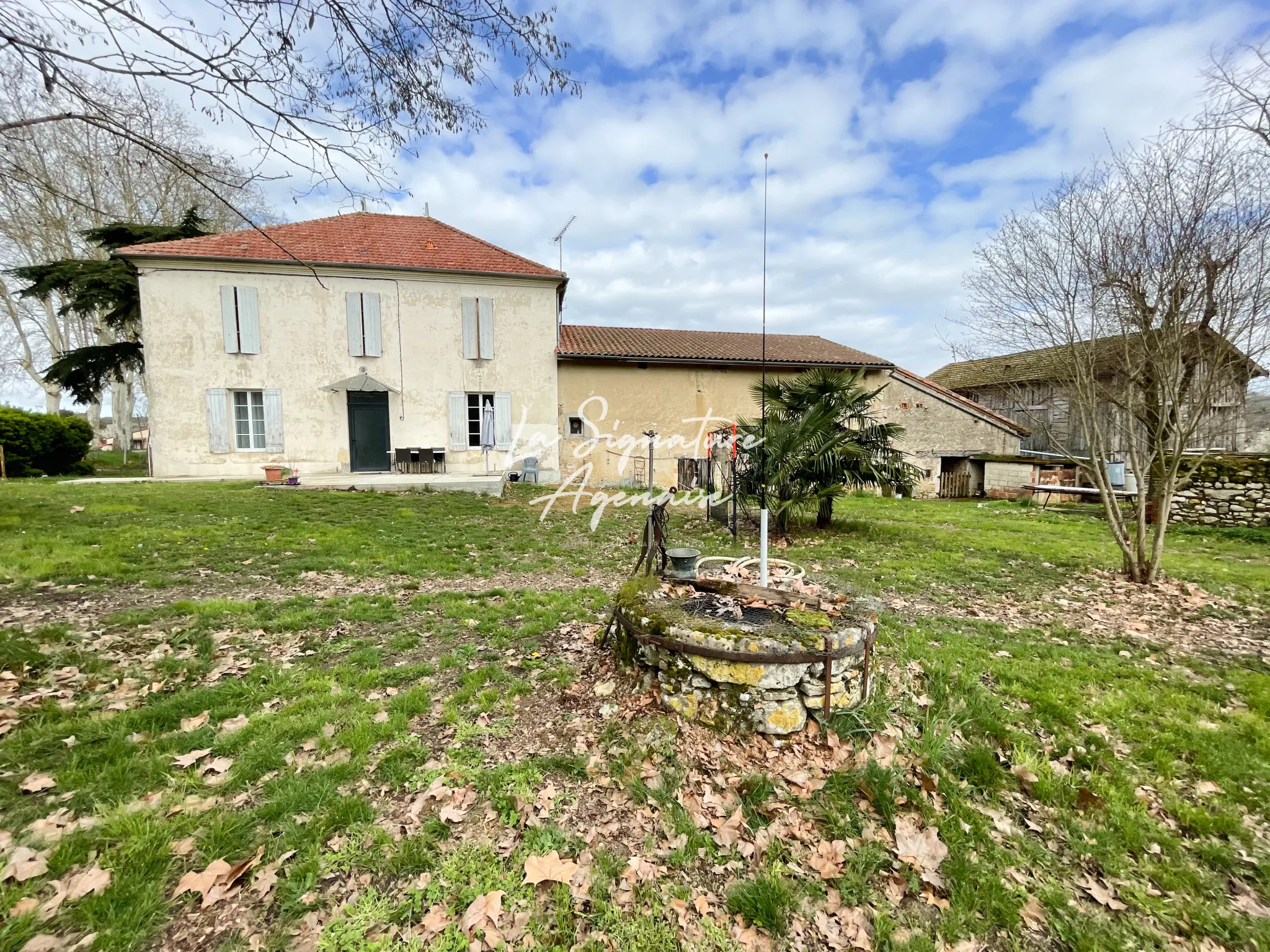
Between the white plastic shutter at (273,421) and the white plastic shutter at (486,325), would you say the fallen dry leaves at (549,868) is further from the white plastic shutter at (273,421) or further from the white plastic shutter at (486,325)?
the white plastic shutter at (273,421)

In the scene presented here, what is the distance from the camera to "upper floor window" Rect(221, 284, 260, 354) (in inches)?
542

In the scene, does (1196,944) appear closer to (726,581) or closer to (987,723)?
(987,723)

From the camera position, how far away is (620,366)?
1598 cm

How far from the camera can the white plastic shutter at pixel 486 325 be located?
15.0 meters

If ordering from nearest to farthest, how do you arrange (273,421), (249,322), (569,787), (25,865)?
(25,865) < (569,787) < (249,322) < (273,421)

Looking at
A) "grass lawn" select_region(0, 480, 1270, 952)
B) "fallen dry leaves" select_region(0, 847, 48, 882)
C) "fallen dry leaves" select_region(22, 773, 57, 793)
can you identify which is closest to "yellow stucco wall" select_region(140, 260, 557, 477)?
"grass lawn" select_region(0, 480, 1270, 952)

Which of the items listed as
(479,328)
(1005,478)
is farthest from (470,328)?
(1005,478)

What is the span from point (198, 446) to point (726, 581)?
16350 millimetres

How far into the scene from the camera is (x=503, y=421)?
1533cm

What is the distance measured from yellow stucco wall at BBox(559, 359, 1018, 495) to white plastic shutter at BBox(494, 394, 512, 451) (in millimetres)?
1632

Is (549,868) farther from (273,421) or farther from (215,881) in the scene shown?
(273,421)

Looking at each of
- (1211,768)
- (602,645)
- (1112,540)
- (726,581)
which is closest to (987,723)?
(1211,768)

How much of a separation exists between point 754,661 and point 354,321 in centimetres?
1550

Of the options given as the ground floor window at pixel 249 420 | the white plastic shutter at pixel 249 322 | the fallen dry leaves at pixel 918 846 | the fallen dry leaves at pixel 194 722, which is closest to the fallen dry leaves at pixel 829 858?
the fallen dry leaves at pixel 918 846
